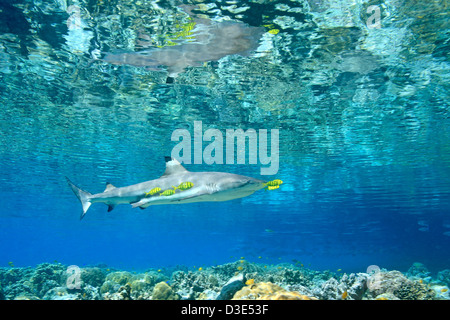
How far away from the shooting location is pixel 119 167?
2638cm

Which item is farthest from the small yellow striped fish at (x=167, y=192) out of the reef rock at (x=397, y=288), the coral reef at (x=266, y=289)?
the reef rock at (x=397, y=288)

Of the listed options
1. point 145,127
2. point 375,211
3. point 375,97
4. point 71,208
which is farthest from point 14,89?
point 375,211

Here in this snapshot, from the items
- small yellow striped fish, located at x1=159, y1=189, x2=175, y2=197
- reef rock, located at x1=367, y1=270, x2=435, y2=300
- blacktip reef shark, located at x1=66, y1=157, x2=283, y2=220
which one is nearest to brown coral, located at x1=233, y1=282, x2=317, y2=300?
blacktip reef shark, located at x1=66, y1=157, x2=283, y2=220

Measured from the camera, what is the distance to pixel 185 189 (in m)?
6.48

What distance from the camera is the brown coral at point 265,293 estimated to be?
4.44m

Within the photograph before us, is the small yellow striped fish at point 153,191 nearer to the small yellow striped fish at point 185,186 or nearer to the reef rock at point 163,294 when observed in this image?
the small yellow striped fish at point 185,186

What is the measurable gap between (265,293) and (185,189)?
3.11 meters

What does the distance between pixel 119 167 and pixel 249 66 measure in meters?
20.4

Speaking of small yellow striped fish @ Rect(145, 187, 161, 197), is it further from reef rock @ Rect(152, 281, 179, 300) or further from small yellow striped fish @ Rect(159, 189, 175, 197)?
reef rock @ Rect(152, 281, 179, 300)

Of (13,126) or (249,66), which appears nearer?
(249,66)

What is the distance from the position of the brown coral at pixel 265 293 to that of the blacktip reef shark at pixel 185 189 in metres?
2.05

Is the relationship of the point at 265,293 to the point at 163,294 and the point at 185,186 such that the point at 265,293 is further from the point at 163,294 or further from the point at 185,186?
the point at 163,294

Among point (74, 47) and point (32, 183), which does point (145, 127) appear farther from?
point (32, 183)

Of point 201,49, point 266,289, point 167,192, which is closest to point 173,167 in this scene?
point 167,192
